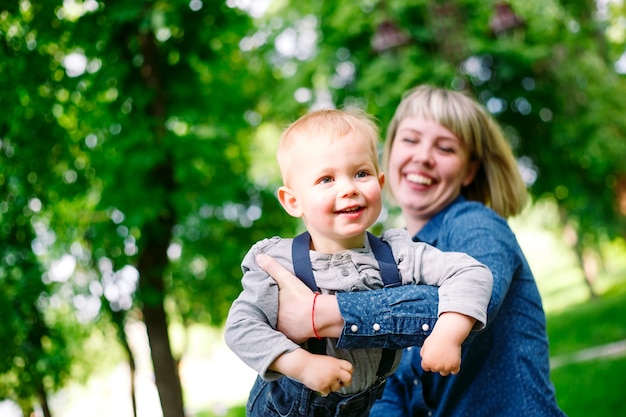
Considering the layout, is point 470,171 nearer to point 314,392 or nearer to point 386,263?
point 386,263

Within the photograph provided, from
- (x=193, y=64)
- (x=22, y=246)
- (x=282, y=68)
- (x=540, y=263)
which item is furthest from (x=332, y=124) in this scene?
(x=540, y=263)

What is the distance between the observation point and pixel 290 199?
207 centimetres

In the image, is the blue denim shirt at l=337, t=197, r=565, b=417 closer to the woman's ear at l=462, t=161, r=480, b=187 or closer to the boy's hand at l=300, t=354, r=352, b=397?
the woman's ear at l=462, t=161, r=480, b=187

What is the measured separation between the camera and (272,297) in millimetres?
1858

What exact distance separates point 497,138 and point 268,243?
145 centimetres

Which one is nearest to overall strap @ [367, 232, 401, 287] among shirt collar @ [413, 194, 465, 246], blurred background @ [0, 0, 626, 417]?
shirt collar @ [413, 194, 465, 246]

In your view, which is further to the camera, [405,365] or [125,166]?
[125,166]

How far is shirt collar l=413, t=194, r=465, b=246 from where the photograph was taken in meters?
2.77

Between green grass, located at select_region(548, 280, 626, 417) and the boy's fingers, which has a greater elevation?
the boy's fingers

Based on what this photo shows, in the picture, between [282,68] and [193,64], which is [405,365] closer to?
[193,64]

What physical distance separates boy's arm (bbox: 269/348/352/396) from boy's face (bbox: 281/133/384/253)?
39cm

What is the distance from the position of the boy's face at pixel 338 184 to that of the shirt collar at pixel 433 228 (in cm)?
83

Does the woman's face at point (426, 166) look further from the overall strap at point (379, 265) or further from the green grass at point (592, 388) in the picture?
the green grass at point (592, 388)

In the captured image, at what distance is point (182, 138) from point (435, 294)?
3.32 meters
